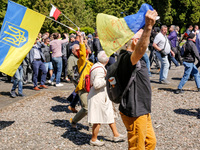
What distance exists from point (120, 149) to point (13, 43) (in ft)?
9.72

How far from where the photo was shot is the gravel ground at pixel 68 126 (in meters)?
5.29

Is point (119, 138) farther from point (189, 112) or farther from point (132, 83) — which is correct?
point (189, 112)

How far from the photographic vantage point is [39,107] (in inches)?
317

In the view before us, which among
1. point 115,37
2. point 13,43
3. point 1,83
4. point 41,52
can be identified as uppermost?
point 115,37

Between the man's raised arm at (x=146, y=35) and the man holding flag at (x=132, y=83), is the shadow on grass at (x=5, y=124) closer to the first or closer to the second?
the man holding flag at (x=132, y=83)

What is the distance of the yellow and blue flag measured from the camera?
290 cm

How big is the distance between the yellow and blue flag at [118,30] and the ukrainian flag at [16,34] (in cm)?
301

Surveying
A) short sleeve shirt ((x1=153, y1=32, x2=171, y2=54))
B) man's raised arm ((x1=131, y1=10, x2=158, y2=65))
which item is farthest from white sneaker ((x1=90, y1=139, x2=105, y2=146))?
short sleeve shirt ((x1=153, y1=32, x2=171, y2=54))

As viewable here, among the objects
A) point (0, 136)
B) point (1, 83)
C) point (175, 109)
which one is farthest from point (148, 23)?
point (1, 83)

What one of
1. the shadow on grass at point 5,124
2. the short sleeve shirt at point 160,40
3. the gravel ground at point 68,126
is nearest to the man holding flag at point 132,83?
the gravel ground at point 68,126

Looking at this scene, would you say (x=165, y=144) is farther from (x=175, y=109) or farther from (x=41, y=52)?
(x=41, y=52)

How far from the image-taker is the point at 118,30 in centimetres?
295

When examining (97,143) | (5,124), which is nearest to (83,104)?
(97,143)

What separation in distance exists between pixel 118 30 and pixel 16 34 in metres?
3.32
